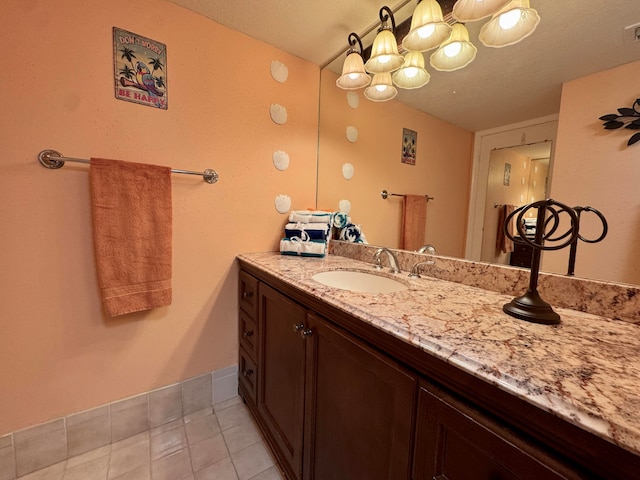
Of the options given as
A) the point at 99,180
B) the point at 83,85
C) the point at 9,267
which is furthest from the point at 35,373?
the point at 83,85

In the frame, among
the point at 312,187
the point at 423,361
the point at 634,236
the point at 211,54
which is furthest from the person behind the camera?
the point at 312,187

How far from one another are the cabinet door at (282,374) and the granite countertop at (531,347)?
20 centimetres

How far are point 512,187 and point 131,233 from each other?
1.51 meters

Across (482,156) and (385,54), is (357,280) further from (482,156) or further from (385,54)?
(385,54)

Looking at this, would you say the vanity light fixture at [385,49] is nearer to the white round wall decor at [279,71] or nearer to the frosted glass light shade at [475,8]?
the frosted glass light shade at [475,8]

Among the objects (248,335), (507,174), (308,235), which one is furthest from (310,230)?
(507,174)

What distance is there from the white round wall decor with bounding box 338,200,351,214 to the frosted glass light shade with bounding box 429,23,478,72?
82 cm

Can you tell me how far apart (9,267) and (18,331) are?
255 millimetres

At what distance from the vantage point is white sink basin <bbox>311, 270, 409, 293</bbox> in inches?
43.0

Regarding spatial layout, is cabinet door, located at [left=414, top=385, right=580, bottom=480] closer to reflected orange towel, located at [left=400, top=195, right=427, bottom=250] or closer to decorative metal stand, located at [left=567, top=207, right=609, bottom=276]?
decorative metal stand, located at [left=567, top=207, right=609, bottom=276]

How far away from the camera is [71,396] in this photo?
42.7 inches

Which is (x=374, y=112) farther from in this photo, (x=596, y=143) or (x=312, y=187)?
(x=596, y=143)

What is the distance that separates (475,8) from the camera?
0.79 meters

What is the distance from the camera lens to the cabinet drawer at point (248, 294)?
4.00ft
